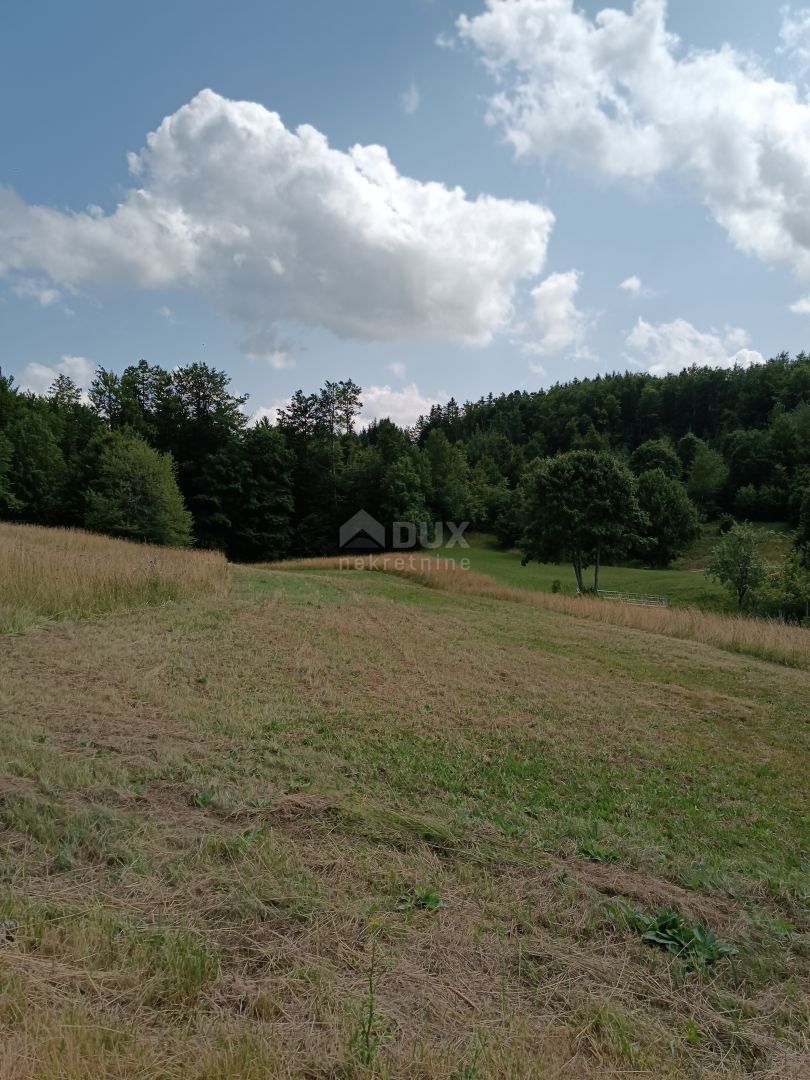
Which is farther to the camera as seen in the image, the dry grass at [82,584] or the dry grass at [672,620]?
the dry grass at [672,620]

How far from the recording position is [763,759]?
20.3ft

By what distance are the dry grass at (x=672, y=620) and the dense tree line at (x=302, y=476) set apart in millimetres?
7874

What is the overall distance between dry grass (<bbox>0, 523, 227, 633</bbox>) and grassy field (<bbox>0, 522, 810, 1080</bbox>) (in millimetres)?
3259

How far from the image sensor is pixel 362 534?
48656mm

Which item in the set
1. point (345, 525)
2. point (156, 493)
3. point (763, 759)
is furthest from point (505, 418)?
point (763, 759)

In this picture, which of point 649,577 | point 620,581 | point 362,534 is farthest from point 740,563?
point 362,534

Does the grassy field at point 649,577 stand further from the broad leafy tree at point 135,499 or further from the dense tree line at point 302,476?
the broad leafy tree at point 135,499

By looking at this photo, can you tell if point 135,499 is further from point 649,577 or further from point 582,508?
point 649,577

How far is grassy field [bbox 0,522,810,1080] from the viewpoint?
6.20ft

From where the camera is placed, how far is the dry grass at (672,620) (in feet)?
43.9

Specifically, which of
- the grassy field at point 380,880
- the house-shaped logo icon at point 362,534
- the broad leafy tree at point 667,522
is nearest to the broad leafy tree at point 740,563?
the grassy field at point 380,880

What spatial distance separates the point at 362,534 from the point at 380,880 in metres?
45.9

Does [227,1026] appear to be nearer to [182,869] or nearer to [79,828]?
[182,869]

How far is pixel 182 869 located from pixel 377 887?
3.38 feet
